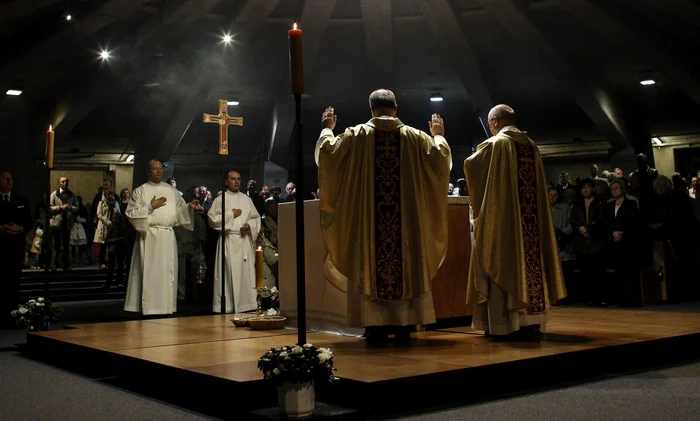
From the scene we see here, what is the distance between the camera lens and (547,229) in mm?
5668

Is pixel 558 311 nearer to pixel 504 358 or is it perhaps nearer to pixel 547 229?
pixel 547 229

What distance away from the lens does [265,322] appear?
251 inches

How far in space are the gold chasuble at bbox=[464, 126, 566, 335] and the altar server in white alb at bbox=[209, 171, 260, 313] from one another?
14.6ft

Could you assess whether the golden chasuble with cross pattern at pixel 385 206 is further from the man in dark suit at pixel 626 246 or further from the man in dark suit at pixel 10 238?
the man in dark suit at pixel 10 238

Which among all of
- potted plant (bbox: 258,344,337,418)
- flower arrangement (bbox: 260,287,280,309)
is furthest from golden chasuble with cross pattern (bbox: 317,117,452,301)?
potted plant (bbox: 258,344,337,418)

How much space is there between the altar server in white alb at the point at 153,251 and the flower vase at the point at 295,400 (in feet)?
18.2

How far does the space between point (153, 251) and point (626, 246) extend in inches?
225

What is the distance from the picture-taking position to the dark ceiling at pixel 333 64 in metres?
13.5

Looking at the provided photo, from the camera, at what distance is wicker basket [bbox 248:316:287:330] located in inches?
251

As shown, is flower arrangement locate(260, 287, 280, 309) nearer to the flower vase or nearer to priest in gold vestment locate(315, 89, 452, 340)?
priest in gold vestment locate(315, 89, 452, 340)

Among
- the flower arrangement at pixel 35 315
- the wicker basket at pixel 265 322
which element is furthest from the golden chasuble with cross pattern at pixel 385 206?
the flower arrangement at pixel 35 315

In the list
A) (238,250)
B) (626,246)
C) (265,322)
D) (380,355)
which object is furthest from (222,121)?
(626,246)

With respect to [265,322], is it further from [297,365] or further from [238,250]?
[238,250]

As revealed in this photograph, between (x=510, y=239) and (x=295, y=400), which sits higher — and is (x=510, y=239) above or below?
above
